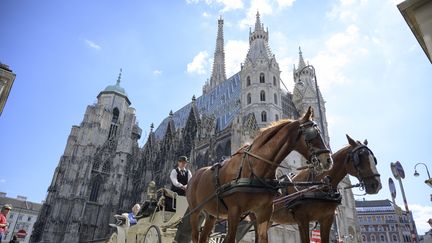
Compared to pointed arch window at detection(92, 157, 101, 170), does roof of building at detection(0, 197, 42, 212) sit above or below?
below

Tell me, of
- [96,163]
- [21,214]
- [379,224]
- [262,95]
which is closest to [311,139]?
[262,95]

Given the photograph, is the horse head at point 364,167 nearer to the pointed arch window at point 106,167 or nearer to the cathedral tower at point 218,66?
the pointed arch window at point 106,167

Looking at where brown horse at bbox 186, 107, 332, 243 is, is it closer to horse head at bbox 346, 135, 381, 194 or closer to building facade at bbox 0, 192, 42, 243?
horse head at bbox 346, 135, 381, 194

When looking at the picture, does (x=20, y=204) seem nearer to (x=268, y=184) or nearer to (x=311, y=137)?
(x=268, y=184)

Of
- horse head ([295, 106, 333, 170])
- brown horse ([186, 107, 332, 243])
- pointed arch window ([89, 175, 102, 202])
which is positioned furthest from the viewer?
pointed arch window ([89, 175, 102, 202])

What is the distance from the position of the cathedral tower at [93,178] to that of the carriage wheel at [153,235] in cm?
3974

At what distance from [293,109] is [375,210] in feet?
160

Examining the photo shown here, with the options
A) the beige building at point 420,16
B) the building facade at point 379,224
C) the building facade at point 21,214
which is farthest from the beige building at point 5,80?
the building facade at point 21,214

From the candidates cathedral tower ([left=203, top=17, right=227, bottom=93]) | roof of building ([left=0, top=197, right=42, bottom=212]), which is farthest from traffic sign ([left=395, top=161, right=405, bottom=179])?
roof of building ([left=0, top=197, right=42, bottom=212])

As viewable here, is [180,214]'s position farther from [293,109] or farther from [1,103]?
[293,109]

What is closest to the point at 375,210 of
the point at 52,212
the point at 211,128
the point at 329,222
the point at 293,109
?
the point at 293,109

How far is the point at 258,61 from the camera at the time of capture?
3472cm

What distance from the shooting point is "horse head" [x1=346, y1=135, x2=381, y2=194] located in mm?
5285

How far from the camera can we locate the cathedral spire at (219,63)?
2435 inches
